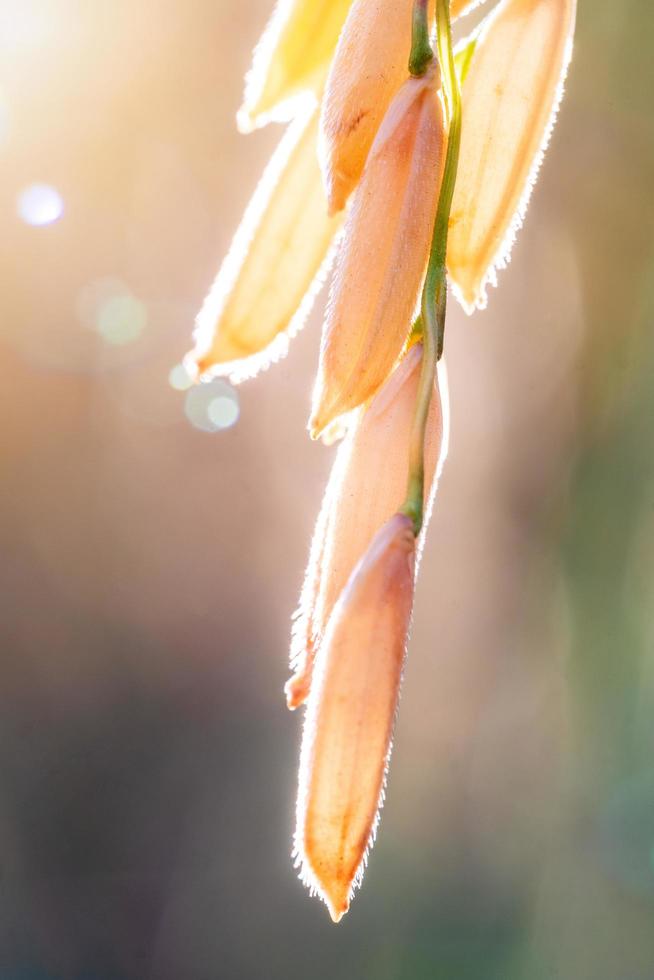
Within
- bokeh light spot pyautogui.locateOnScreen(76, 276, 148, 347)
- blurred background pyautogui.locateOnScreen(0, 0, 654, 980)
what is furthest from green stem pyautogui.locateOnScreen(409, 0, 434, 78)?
bokeh light spot pyautogui.locateOnScreen(76, 276, 148, 347)

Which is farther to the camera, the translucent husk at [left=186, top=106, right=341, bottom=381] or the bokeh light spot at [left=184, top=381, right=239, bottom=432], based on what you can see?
the bokeh light spot at [left=184, top=381, right=239, bottom=432]

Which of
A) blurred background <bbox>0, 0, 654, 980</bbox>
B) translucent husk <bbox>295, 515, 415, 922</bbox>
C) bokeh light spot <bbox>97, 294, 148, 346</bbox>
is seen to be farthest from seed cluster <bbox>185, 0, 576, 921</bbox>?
bokeh light spot <bbox>97, 294, 148, 346</bbox>

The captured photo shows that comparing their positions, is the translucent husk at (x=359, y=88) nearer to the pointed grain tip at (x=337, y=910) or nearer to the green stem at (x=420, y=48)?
the green stem at (x=420, y=48)

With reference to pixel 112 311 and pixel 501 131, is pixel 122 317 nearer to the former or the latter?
pixel 112 311

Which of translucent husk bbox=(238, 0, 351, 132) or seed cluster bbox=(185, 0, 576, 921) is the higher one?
translucent husk bbox=(238, 0, 351, 132)

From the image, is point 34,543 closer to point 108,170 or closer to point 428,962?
point 108,170

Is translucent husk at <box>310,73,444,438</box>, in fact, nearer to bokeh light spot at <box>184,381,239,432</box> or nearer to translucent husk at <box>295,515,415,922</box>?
translucent husk at <box>295,515,415,922</box>

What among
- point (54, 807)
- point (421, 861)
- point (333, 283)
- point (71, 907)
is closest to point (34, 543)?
point (54, 807)

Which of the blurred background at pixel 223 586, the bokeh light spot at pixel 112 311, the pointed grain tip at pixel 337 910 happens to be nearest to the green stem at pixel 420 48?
the pointed grain tip at pixel 337 910
